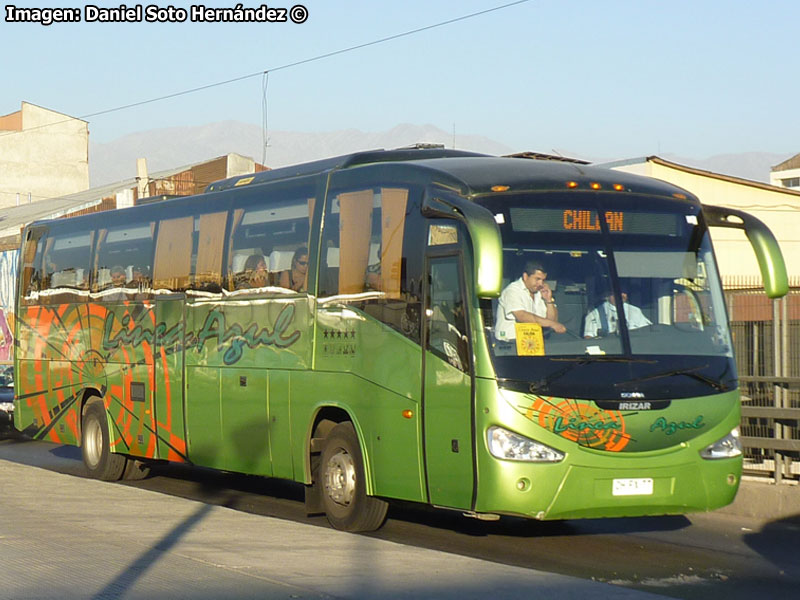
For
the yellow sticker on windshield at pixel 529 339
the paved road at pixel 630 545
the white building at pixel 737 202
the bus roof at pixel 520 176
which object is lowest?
the paved road at pixel 630 545

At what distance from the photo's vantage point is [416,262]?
10.9 metres

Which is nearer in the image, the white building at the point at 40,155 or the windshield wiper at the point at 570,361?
the windshield wiper at the point at 570,361

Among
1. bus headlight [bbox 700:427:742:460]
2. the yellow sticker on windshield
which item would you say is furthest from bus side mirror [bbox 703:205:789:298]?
the yellow sticker on windshield

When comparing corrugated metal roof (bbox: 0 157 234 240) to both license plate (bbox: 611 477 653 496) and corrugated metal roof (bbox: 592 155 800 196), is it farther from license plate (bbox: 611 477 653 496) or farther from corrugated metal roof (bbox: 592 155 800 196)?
license plate (bbox: 611 477 653 496)

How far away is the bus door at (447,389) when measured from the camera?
1018 cm

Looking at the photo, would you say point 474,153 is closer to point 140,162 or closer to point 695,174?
point 695,174

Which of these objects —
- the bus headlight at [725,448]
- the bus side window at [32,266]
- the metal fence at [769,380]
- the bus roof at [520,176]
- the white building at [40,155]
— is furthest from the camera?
the white building at [40,155]

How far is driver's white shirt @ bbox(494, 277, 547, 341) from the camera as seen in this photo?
10047 mm

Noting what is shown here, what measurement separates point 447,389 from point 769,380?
5333 millimetres

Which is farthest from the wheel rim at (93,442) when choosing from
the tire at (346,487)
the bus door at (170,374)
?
the tire at (346,487)

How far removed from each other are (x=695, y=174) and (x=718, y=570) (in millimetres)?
23285

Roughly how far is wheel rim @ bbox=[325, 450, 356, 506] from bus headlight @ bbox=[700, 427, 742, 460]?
339 cm

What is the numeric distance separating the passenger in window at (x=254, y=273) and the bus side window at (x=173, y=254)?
5.07 feet

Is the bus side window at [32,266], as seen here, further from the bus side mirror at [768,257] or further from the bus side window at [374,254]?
the bus side mirror at [768,257]
